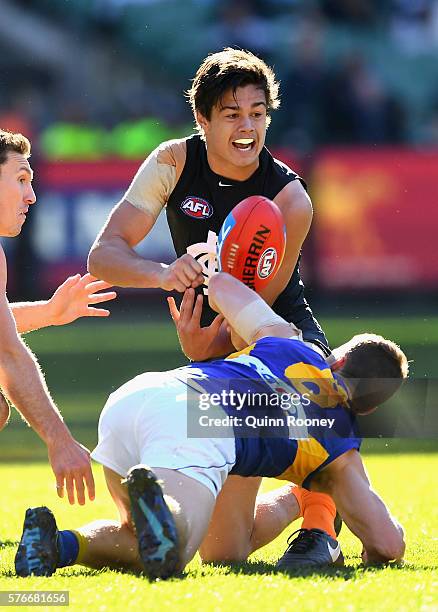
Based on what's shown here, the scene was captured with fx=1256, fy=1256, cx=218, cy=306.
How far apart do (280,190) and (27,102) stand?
564 inches

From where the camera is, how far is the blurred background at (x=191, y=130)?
15.7 meters

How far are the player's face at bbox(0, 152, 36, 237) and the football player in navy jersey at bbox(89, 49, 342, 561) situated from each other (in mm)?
478

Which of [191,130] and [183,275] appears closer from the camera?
[183,275]

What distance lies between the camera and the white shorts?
4449 mm

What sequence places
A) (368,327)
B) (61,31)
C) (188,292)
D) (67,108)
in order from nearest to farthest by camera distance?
(188,292), (368,327), (67,108), (61,31)

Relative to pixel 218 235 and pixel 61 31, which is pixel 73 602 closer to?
pixel 218 235

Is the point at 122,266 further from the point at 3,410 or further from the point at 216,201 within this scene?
the point at 3,410

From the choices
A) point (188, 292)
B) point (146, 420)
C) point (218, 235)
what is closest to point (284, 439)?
point (146, 420)

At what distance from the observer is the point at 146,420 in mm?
4574

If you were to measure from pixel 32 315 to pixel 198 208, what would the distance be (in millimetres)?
936

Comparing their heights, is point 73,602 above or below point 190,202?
below

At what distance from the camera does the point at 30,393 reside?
474 cm

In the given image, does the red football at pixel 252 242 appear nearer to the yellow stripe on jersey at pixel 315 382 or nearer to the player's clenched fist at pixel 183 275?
the player's clenched fist at pixel 183 275

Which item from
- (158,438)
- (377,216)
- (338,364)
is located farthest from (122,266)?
(377,216)
